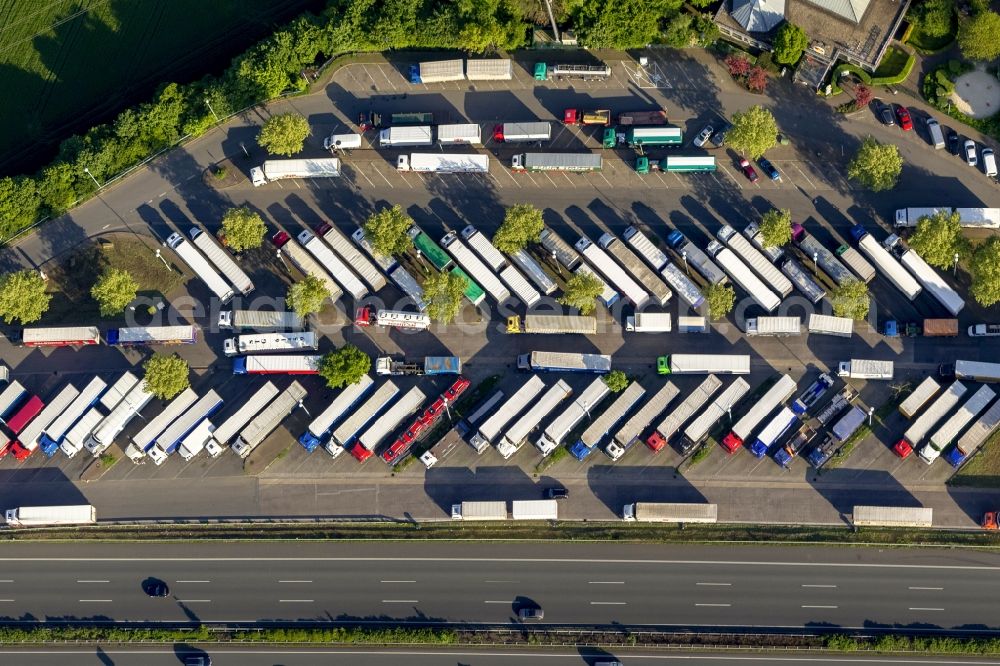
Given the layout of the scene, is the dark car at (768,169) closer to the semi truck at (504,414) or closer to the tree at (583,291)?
the tree at (583,291)

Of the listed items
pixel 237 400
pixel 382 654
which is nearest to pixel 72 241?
pixel 237 400

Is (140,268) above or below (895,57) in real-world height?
above

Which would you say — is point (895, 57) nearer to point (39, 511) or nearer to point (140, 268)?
point (140, 268)


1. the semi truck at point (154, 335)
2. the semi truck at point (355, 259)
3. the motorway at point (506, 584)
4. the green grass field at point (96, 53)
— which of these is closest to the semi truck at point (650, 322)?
the motorway at point (506, 584)

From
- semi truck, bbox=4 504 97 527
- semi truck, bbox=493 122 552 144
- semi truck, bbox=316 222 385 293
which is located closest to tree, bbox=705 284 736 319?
semi truck, bbox=493 122 552 144

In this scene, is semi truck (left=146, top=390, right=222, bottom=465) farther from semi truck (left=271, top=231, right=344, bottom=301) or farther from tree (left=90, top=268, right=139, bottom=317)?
semi truck (left=271, top=231, right=344, bottom=301)

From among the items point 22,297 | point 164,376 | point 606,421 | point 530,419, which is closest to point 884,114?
point 606,421
